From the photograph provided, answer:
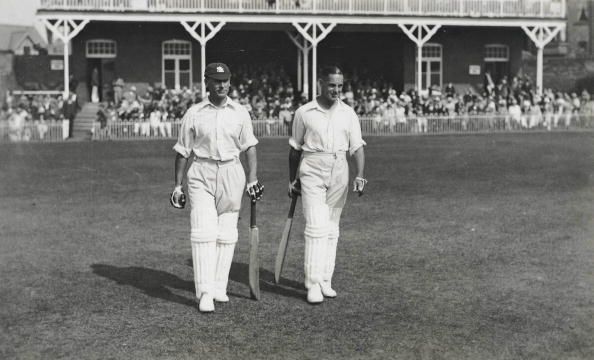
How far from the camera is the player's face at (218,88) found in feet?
21.7

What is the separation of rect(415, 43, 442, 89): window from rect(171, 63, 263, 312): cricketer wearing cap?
106 ft

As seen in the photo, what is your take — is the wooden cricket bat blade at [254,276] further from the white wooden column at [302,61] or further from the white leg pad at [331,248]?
the white wooden column at [302,61]

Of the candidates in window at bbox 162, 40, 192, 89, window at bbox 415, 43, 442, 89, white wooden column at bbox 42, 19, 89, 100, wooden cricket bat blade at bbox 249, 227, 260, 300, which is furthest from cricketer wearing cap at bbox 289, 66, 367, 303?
window at bbox 415, 43, 442, 89

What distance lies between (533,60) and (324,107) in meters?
53.7

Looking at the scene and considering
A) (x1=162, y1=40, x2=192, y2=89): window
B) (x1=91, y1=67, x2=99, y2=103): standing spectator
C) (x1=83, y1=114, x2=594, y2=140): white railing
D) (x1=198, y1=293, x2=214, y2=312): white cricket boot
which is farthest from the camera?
(x1=162, y1=40, x2=192, y2=89): window

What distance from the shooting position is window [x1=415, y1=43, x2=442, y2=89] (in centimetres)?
3828

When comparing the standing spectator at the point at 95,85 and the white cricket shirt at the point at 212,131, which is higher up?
the standing spectator at the point at 95,85

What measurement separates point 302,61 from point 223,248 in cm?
3086

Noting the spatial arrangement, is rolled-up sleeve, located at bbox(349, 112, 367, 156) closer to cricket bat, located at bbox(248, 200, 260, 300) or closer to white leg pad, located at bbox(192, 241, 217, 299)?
cricket bat, located at bbox(248, 200, 260, 300)

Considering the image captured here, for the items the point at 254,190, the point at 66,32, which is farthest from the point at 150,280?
the point at 66,32

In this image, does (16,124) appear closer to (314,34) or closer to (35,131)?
(35,131)

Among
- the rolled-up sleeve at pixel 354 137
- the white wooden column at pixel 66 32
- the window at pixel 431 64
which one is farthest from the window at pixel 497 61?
the rolled-up sleeve at pixel 354 137

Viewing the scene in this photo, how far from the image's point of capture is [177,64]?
35406 millimetres

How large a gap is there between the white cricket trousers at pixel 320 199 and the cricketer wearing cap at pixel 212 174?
0.55 metres
